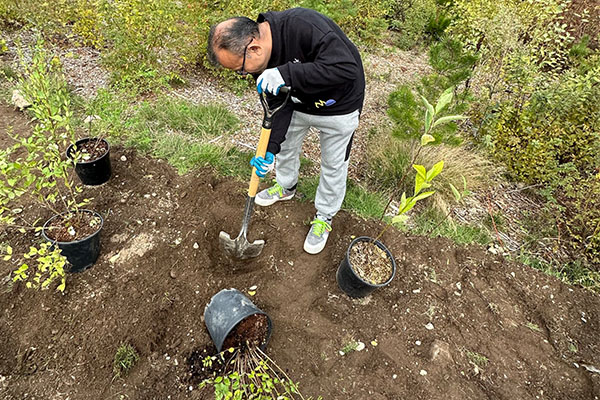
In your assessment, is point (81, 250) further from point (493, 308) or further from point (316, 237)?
point (493, 308)

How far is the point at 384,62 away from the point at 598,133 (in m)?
3.40

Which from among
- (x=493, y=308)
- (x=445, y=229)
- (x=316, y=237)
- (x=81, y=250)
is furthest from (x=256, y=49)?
(x=493, y=308)

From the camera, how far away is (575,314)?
8.59ft

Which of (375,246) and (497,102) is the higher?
(497,102)

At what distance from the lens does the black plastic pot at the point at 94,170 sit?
273 centimetres

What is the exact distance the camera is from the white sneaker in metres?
2.67

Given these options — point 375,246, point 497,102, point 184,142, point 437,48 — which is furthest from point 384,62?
point 375,246

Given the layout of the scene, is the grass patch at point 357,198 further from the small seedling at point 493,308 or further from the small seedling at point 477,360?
the small seedling at point 477,360

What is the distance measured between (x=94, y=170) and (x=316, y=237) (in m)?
1.88

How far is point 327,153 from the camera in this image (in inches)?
97.3

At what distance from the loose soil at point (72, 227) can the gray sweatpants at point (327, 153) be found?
1.45 metres

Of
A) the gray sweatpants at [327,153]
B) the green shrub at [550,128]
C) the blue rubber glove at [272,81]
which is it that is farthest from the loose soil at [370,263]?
the green shrub at [550,128]

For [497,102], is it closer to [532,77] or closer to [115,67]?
[532,77]

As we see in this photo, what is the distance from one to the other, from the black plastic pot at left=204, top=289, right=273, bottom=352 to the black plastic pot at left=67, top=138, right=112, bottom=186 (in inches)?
62.8
